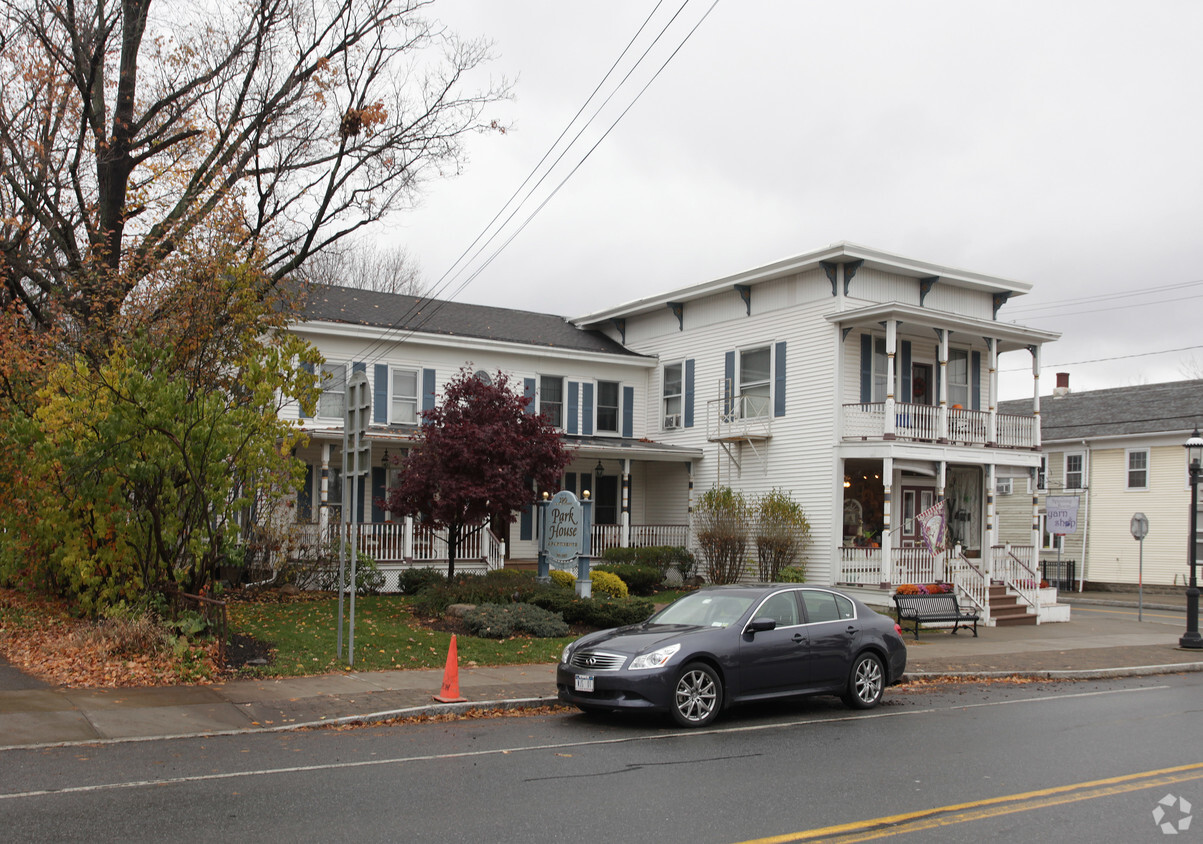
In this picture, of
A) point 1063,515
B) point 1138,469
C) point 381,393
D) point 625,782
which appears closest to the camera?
point 625,782

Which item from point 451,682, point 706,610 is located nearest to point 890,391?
point 706,610

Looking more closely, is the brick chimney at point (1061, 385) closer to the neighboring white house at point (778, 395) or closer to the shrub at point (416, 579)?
the neighboring white house at point (778, 395)

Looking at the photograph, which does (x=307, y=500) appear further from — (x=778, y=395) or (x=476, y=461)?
(x=778, y=395)

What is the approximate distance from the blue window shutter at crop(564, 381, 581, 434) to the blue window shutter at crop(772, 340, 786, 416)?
5.89 m

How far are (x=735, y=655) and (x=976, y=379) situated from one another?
2012cm

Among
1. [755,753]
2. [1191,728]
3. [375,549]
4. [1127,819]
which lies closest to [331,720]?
[755,753]

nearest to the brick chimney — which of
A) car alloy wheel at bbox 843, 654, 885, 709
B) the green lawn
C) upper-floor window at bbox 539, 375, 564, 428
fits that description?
upper-floor window at bbox 539, 375, 564, 428

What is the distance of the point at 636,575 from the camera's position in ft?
82.0

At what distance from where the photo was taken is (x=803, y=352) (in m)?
26.0

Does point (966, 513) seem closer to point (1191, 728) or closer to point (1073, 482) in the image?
point (1073, 482)

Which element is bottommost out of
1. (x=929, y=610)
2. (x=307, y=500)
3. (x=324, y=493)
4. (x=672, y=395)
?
(x=929, y=610)

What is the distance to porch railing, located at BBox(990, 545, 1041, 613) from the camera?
24.2m

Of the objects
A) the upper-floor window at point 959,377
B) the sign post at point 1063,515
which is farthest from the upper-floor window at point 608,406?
the sign post at point 1063,515

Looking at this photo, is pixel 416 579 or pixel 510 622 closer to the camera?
pixel 510 622
